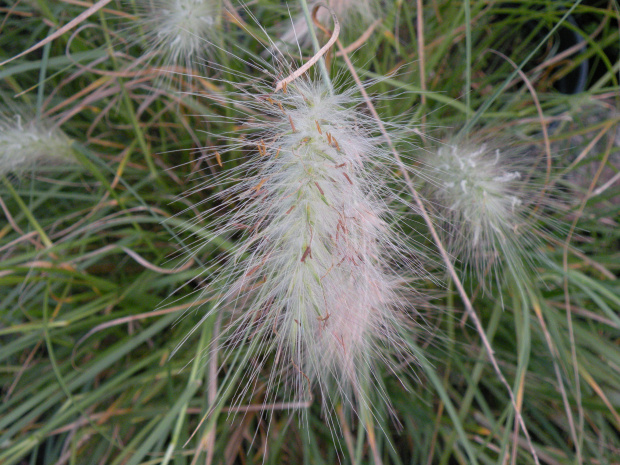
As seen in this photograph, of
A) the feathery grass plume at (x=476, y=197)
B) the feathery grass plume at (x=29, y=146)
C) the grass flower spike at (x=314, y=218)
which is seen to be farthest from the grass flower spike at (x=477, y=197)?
the feathery grass plume at (x=29, y=146)

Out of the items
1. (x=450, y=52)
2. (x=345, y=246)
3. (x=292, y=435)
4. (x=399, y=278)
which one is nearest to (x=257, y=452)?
(x=292, y=435)

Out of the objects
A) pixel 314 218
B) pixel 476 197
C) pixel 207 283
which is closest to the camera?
pixel 314 218

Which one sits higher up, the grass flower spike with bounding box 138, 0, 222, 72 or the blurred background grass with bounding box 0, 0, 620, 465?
the grass flower spike with bounding box 138, 0, 222, 72

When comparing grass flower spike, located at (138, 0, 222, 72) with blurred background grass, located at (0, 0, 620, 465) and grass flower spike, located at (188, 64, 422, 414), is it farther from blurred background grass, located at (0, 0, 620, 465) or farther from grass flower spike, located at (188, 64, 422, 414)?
grass flower spike, located at (188, 64, 422, 414)

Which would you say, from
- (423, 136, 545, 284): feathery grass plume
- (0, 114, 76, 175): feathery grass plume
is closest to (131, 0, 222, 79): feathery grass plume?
(0, 114, 76, 175): feathery grass plume

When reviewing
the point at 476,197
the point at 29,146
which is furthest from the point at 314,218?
the point at 29,146

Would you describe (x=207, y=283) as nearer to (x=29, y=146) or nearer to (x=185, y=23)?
(x=29, y=146)

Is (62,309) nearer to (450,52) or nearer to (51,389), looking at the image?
(51,389)
